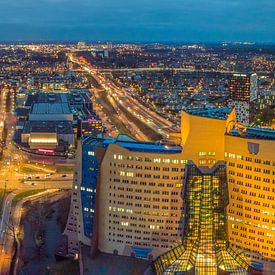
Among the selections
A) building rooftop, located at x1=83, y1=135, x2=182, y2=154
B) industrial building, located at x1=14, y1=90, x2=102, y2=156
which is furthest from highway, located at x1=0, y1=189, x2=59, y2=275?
industrial building, located at x1=14, y1=90, x2=102, y2=156

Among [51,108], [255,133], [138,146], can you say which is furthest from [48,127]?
[255,133]

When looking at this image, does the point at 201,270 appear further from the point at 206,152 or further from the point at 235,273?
A: the point at 206,152

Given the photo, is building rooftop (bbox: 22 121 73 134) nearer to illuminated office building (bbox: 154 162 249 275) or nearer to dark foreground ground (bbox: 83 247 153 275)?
dark foreground ground (bbox: 83 247 153 275)

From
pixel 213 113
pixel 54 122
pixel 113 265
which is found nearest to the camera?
pixel 113 265

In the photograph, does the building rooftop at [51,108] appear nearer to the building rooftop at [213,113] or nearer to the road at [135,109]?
the road at [135,109]

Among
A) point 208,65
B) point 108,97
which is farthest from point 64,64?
point 108,97

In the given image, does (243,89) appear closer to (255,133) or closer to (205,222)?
(255,133)

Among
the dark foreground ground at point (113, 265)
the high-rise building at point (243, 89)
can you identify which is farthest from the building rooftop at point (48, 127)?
the dark foreground ground at point (113, 265)

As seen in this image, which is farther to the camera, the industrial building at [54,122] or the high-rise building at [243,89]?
the high-rise building at [243,89]
